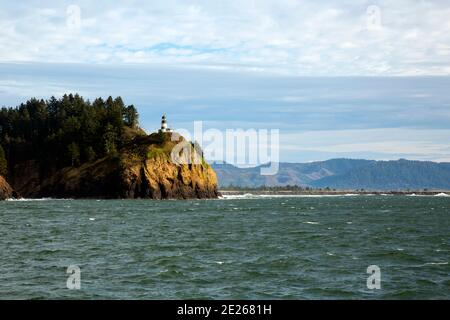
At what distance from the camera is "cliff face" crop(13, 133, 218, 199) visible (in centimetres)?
17588

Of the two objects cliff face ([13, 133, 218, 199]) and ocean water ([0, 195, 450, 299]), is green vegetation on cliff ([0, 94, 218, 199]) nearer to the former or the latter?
cliff face ([13, 133, 218, 199])

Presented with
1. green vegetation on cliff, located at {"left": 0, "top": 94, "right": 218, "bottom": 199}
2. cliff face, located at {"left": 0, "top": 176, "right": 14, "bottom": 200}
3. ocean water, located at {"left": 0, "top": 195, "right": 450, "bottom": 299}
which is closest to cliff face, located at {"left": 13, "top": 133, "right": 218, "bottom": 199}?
green vegetation on cliff, located at {"left": 0, "top": 94, "right": 218, "bottom": 199}

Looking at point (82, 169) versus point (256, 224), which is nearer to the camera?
point (256, 224)

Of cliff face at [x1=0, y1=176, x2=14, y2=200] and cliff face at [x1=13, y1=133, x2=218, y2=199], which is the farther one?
cliff face at [x1=13, y1=133, x2=218, y2=199]

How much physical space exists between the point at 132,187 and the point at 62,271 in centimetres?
13442

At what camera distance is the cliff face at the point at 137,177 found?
17588 cm

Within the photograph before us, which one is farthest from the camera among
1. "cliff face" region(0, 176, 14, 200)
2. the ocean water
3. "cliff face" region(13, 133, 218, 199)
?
"cliff face" region(13, 133, 218, 199)

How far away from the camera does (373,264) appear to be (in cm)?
4681

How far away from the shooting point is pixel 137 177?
175 metres

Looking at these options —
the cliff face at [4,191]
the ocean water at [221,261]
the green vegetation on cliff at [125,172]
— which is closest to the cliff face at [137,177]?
the green vegetation on cliff at [125,172]

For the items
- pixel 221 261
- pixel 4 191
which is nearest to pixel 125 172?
pixel 4 191

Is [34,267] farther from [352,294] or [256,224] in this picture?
[256,224]
